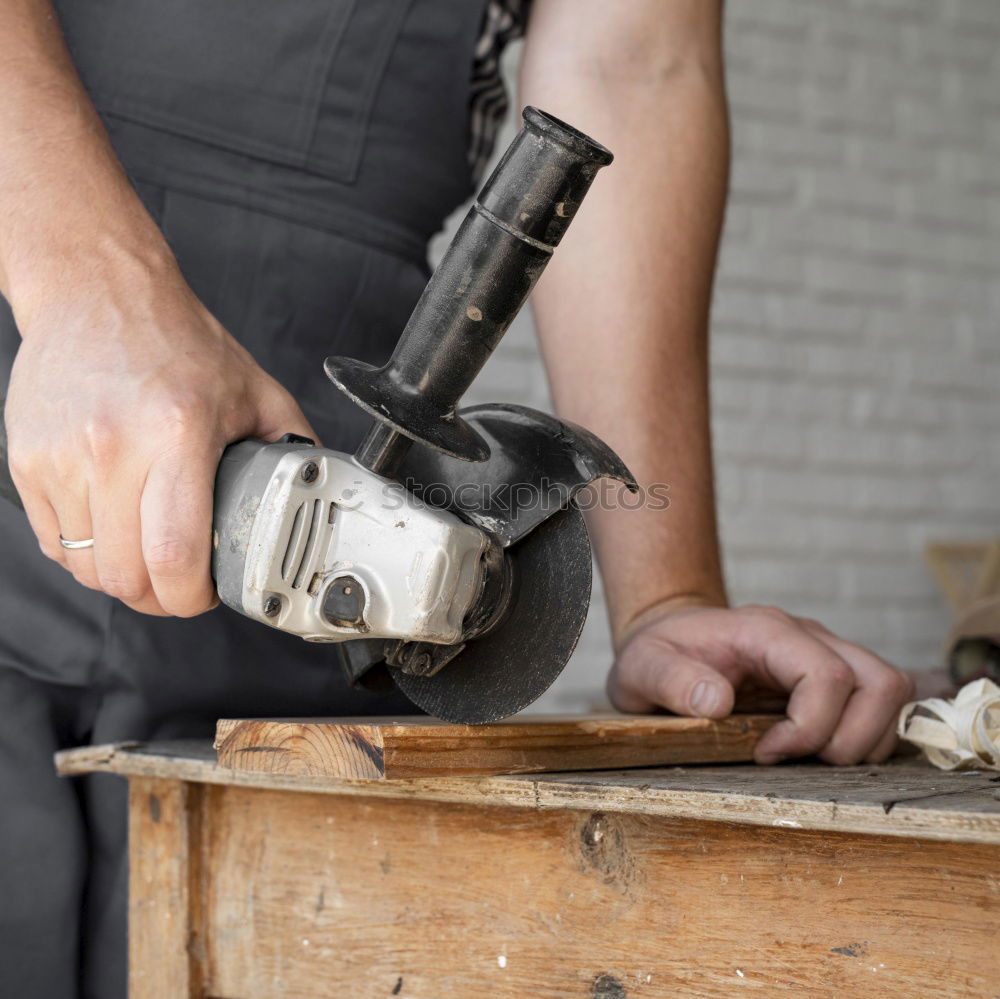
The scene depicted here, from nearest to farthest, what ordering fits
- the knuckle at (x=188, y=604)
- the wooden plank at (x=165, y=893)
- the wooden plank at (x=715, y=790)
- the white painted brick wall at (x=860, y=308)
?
1. the wooden plank at (x=715, y=790)
2. the knuckle at (x=188, y=604)
3. the wooden plank at (x=165, y=893)
4. the white painted brick wall at (x=860, y=308)

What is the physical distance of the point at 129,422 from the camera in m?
0.57

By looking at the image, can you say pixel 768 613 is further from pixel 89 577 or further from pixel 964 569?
pixel 964 569

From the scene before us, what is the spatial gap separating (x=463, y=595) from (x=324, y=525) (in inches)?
3.0

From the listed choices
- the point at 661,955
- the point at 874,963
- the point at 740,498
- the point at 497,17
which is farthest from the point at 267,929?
the point at 740,498

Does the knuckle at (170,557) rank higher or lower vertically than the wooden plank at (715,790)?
higher

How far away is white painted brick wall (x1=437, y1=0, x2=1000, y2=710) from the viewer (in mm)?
2527

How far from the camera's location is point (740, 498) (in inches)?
99.2

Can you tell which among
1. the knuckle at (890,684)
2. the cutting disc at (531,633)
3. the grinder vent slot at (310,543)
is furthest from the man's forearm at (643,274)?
the grinder vent slot at (310,543)

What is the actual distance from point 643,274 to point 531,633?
17.4 inches

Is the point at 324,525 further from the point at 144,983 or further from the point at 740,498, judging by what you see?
the point at 740,498

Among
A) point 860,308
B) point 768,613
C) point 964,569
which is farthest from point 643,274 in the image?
point 964,569

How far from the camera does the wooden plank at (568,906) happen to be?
0.53 metres

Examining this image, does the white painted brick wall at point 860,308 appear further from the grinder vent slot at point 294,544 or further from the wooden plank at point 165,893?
the grinder vent slot at point 294,544

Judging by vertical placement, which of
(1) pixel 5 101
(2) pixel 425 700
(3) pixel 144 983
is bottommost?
(3) pixel 144 983
